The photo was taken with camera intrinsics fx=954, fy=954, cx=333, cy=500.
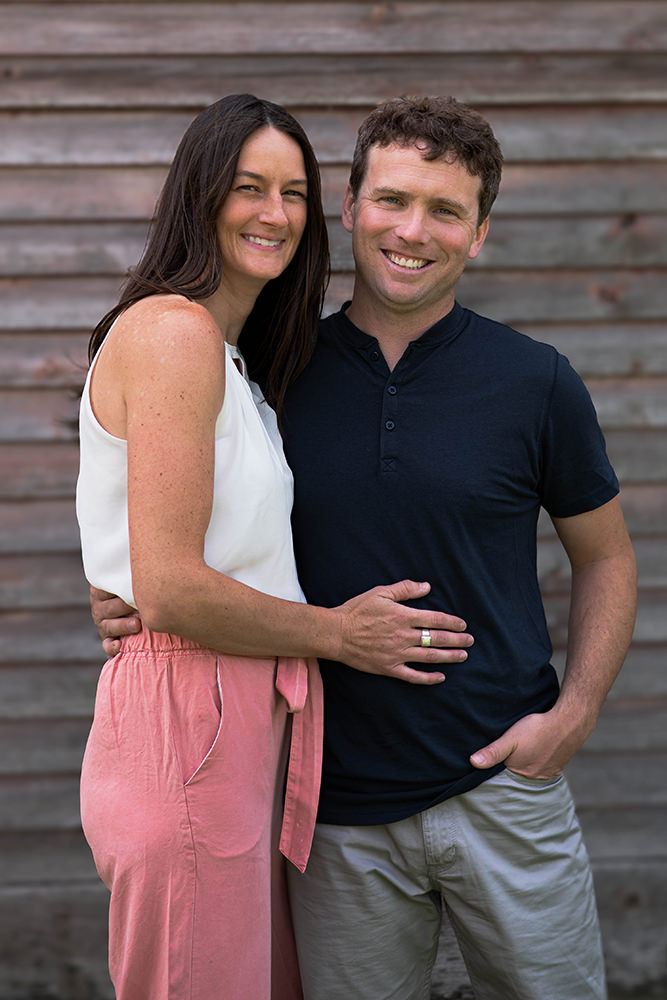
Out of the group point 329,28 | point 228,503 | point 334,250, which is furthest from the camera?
point 334,250

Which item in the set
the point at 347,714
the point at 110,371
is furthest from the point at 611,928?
the point at 110,371

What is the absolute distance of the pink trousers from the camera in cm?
156

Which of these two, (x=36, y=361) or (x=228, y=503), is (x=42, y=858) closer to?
(x=36, y=361)

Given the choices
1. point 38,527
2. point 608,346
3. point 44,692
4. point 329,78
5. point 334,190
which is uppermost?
point 329,78

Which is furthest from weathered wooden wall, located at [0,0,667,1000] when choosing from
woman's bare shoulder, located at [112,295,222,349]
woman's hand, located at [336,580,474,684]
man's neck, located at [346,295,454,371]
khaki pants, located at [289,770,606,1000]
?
woman's bare shoulder, located at [112,295,222,349]

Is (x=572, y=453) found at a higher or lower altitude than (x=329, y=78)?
lower

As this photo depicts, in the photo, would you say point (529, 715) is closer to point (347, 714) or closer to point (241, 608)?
point (347, 714)

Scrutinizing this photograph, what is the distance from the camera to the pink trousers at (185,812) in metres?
1.56

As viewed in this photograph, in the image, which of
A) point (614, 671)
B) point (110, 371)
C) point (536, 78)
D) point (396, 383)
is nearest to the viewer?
point (110, 371)

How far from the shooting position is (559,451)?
5.96 ft

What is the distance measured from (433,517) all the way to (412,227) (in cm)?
54

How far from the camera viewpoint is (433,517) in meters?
1.76

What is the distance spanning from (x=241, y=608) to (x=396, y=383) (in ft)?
1.77

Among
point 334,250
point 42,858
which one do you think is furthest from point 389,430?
point 42,858
